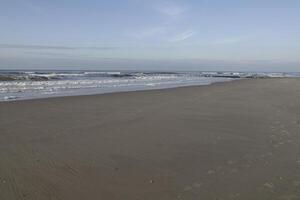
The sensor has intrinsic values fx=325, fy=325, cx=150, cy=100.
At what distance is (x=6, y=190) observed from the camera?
4371 mm

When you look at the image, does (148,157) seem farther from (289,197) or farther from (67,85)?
(67,85)

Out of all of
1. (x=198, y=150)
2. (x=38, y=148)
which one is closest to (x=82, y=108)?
(x=38, y=148)

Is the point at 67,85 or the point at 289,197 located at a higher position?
the point at 289,197

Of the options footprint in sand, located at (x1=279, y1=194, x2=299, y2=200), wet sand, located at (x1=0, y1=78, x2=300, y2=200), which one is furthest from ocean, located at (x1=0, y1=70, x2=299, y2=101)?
footprint in sand, located at (x1=279, y1=194, x2=299, y2=200)

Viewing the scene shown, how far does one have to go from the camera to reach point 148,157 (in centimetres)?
611

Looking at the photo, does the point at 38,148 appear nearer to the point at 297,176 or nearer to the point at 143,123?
the point at 143,123

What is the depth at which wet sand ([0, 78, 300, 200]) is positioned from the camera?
447 centimetres

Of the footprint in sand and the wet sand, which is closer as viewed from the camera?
the footprint in sand

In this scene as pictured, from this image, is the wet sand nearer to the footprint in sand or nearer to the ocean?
the footprint in sand

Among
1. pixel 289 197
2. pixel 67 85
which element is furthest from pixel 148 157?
pixel 67 85

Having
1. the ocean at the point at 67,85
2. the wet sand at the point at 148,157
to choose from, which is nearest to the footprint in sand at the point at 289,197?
the wet sand at the point at 148,157

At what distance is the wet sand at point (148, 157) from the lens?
4.47m

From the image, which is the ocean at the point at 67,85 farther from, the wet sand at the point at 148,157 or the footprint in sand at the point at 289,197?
the footprint in sand at the point at 289,197

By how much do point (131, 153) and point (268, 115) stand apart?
669cm
